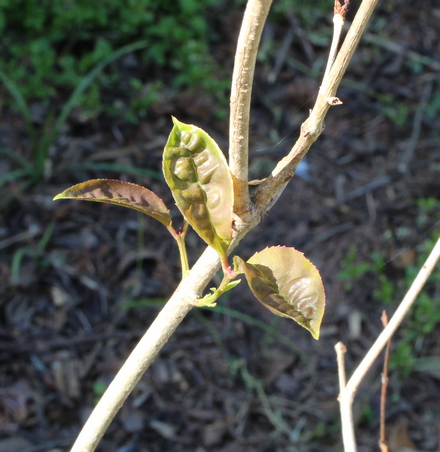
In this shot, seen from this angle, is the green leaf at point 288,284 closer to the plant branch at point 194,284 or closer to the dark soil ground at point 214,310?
the plant branch at point 194,284

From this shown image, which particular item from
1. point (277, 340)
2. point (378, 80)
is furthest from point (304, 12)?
point (277, 340)

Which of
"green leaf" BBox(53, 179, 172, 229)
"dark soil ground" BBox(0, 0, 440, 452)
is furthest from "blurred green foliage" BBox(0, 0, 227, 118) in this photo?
"green leaf" BBox(53, 179, 172, 229)

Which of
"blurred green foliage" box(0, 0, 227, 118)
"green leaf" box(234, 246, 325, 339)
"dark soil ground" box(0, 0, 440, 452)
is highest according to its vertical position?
"blurred green foliage" box(0, 0, 227, 118)

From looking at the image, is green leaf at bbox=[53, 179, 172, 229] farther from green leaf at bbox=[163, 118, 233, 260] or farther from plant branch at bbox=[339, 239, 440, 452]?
plant branch at bbox=[339, 239, 440, 452]

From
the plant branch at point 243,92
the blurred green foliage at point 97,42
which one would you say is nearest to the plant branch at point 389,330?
the plant branch at point 243,92

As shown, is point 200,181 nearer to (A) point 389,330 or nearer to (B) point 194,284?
(B) point 194,284

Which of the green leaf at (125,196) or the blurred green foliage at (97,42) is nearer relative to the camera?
the green leaf at (125,196)

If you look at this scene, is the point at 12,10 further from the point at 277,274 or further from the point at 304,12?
the point at 277,274
